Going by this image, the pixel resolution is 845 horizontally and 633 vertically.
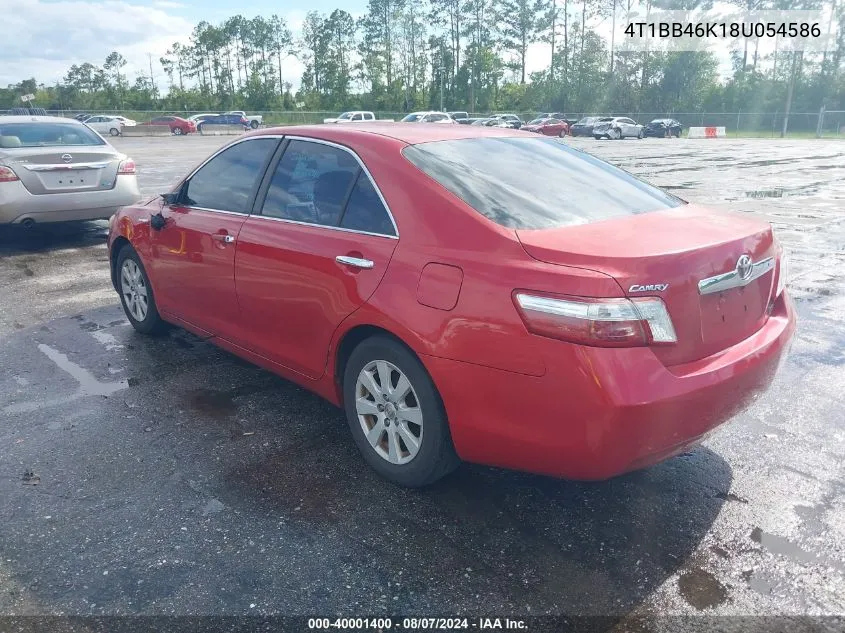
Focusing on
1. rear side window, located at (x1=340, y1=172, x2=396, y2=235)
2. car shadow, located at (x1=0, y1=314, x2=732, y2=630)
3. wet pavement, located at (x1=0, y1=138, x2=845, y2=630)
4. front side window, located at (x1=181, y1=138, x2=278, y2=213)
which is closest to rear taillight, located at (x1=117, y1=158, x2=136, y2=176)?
wet pavement, located at (x1=0, y1=138, x2=845, y2=630)

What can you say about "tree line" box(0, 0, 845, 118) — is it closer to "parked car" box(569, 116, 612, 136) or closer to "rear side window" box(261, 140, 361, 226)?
"parked car" box(569, 116, 612, 136)

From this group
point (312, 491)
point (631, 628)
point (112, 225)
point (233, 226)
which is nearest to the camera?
point (631, 628)

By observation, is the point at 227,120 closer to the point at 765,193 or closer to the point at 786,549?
the point at 765,193

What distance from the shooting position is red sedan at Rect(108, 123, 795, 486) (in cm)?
262

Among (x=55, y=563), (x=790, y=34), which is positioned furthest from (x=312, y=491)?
(x=790, y=34)

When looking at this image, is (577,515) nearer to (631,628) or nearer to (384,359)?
(631,628)

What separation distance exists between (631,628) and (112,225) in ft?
16.4

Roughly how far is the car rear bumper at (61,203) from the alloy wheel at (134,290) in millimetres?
3576

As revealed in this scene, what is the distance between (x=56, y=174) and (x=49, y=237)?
1753 millimetres

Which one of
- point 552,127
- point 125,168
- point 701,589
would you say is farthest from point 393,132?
point 552,127

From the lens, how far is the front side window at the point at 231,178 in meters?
4.23

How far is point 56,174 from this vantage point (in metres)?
8.60

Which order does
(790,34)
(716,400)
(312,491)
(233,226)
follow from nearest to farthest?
(716,400) < (312,491) < (233,226) < (790,34)

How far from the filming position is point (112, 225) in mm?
5801
